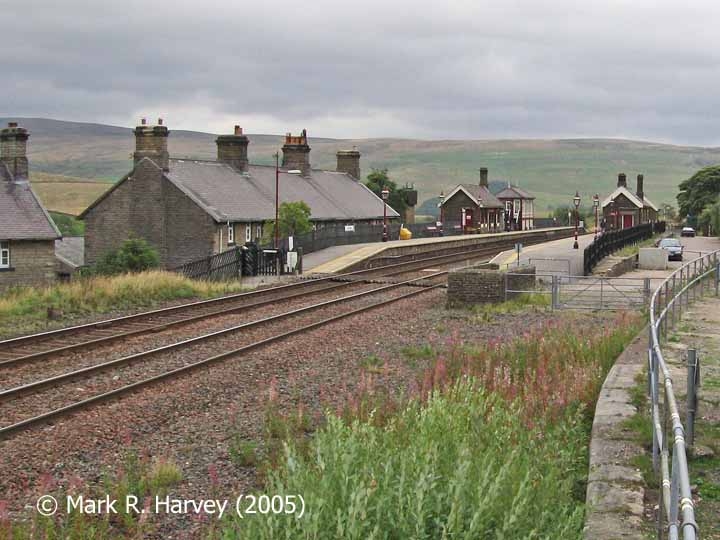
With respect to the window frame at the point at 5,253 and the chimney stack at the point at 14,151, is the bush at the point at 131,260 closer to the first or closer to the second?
the window frame at the point at 5,253

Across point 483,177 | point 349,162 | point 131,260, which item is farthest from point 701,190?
point 131,260

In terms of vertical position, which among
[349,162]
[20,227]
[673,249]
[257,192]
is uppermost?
[349,162]

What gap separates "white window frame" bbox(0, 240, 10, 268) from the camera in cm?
4650

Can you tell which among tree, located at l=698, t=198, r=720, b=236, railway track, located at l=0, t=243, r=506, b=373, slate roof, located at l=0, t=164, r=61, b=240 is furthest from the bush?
tree, located at l=698, t=198, r=720, b=236

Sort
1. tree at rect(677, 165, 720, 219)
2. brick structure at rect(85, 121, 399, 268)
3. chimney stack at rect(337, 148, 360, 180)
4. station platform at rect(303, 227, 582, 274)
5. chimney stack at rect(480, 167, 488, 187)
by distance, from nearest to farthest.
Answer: station platform at rect(303, 227, 582, 274) < brick structure at rect(85, 121, 399, 268) < chimney stack at rect(337, 148, 360, 180) < chimney stack at rect(480, 167, 488, 187) < tree at rect(677, 165, 720, 219)

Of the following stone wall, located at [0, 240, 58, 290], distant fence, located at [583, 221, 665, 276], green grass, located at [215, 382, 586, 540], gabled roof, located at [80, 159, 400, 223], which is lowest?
stone wall, located at [0, 240, 58, 290]

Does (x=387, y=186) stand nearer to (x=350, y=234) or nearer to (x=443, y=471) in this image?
(x=350, y=234)

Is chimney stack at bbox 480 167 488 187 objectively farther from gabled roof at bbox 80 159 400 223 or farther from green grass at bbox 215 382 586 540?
green grass at bbox 215 382 586 540

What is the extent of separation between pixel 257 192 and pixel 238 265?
20.9 metres

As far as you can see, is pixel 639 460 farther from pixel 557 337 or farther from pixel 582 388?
pixel 557 337

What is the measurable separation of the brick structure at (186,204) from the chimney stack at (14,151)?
641 centimetres

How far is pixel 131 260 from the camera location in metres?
45.0

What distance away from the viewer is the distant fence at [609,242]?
38725 mm

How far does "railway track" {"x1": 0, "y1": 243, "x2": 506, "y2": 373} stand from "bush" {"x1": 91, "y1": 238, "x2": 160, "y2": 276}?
1280 cm
